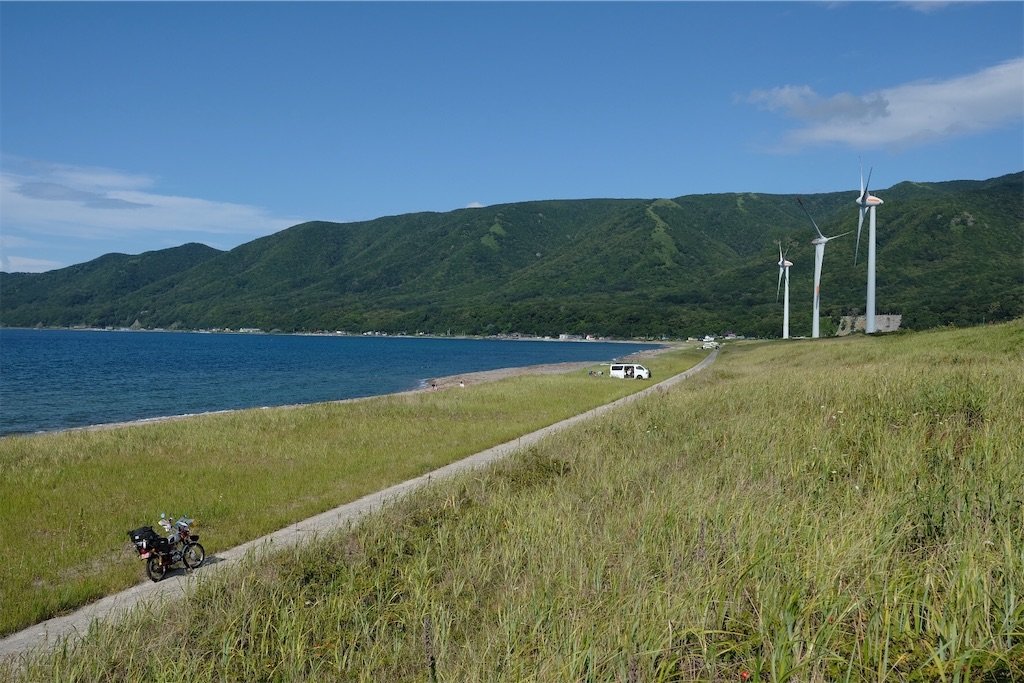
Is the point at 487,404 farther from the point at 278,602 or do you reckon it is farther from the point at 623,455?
the point at 278,602

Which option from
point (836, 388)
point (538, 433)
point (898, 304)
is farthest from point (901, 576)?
point (898, 304)

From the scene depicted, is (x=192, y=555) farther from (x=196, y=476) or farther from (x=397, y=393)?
(x=397, y=393)

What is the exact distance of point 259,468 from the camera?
1983 cm

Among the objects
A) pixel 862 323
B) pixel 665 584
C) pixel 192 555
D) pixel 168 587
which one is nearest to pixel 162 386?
pixel 192 555

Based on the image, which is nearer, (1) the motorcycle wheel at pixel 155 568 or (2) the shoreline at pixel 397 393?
(1) the motorcycle wheel at pixel 155 568

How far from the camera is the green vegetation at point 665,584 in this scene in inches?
206

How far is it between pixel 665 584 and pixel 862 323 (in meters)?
167

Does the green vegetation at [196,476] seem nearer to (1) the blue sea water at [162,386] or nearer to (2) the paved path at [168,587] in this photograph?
(2) the paved path at [168,587]

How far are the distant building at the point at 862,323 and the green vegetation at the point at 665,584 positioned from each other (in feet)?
467

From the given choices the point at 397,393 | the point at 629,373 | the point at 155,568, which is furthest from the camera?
the point at 629,373

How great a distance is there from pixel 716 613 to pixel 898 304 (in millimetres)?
179166

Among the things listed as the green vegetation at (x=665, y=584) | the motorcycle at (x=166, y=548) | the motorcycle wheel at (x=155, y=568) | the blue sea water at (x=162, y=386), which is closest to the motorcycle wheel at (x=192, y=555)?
the motorcycle at (x=166, y=548)

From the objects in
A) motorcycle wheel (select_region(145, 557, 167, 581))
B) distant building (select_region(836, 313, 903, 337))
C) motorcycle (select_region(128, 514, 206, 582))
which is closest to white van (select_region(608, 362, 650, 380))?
motorcycle (select_region(128, 514, 206, 582))

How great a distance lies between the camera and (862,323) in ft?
513
